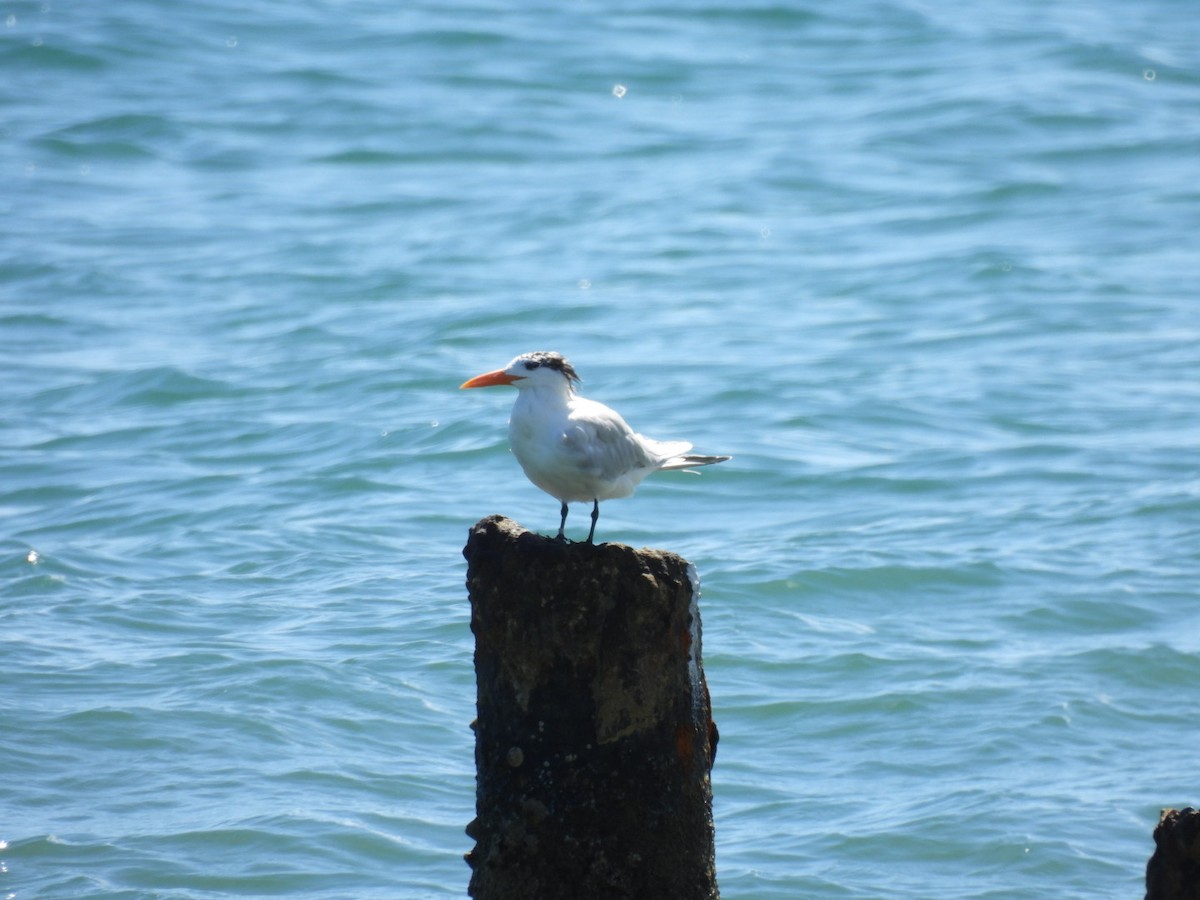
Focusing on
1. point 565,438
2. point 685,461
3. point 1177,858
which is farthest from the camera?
point 685,461

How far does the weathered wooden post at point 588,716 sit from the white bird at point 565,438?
65 cm

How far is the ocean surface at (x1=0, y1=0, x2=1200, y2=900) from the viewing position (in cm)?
797

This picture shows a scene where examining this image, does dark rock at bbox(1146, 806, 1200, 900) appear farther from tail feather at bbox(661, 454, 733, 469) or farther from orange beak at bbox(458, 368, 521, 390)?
orange beak at bbox(458, 368, 521, 390)

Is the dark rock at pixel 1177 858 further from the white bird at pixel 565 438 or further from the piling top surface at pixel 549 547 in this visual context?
the white bird at pixel 565 438

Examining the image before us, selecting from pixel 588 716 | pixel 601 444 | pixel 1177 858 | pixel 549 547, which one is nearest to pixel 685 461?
pixel 601 444

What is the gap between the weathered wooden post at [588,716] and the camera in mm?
4766

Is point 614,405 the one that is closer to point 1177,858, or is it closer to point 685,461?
point 685,461

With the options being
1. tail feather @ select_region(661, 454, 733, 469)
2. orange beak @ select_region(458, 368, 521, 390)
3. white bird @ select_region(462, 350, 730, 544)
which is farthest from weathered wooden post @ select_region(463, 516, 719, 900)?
tail feather @ select_region(661, 454, 733, 469)

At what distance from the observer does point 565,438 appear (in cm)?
552

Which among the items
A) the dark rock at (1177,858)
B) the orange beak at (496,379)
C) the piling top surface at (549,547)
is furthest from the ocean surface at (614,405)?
the dark rock at (1177,858)

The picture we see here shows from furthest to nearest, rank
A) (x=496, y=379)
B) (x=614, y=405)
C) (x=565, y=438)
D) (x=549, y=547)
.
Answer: (x=614, y=405) → (x=496, y=379) → (x=565, y=438) → (x=549, y=547)

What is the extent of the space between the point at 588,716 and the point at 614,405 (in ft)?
29.8

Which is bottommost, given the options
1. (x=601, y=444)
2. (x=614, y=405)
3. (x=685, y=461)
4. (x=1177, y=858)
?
(x=614, y=405)

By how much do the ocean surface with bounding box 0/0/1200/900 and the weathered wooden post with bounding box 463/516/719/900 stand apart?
2368mm
